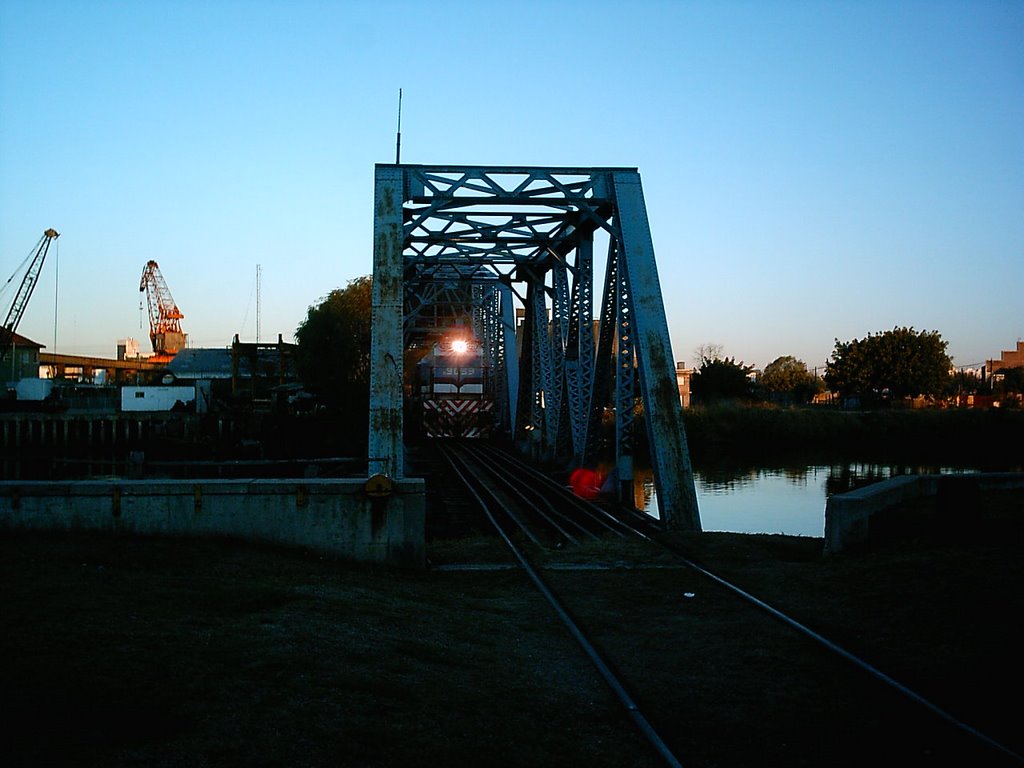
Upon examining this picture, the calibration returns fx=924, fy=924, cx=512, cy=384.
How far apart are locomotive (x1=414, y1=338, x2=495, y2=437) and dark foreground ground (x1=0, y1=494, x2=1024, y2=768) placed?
120 ft

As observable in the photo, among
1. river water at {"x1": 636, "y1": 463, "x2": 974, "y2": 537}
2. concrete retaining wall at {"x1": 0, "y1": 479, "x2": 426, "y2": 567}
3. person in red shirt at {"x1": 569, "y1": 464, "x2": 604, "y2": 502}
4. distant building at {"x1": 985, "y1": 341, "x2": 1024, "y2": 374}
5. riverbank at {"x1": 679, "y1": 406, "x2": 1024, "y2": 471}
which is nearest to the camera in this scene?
concrete retaining wall at {"x1": 0, "y1": 479, "x2": 426, "y2": 567}

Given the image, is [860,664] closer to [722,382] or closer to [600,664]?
[600,664]

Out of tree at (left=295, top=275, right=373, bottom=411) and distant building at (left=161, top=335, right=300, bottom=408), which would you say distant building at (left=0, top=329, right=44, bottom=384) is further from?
tree at (left=295, top=275, right=373, bottom=411)

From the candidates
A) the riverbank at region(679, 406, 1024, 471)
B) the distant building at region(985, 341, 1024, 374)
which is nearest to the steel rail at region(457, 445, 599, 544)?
the riverbank at region(679, 406, 1024, 471)

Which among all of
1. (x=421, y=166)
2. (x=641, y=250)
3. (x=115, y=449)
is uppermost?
(x=421, y=166)

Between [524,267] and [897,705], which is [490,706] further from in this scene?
[524,267]

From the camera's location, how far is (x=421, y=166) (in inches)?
766

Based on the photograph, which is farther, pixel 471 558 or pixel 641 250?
pixel 641 250

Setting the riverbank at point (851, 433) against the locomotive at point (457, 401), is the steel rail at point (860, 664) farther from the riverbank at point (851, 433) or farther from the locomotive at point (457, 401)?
the riverbank at point (851, 433)

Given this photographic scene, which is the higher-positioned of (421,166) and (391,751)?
(421,166)

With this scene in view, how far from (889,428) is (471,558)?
49.8m

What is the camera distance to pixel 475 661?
7918mm

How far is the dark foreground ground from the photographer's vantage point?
5.66 m

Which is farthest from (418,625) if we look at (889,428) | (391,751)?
(889,428)
